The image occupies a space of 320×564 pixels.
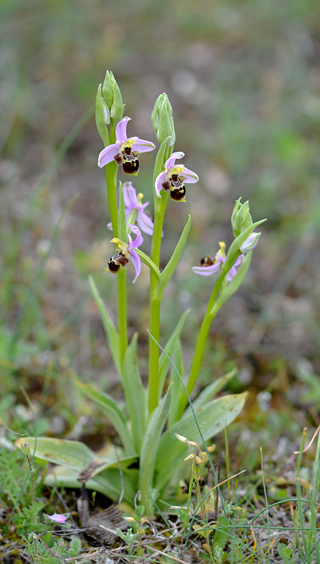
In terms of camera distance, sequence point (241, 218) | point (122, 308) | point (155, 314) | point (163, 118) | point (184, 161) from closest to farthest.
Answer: point (163, 118), point (241, 218), point (155, 314), point (122, 308), point (184, 161)

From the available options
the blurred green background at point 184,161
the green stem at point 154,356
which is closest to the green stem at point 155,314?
the green stem at point 154,356

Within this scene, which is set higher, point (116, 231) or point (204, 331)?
point (116, 231)

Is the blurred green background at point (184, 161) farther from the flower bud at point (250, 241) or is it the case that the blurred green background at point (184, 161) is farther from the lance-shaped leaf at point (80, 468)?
the flower bud at point (250, 241)

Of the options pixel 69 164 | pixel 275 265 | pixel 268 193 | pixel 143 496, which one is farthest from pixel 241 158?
pixel 143 496

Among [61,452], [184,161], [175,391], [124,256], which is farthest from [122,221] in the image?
[184,161]

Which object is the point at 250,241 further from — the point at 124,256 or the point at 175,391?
the point at 175,391

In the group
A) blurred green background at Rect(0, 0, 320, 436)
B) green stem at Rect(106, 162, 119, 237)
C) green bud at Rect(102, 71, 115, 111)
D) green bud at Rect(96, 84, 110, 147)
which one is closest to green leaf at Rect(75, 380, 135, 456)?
blurred green background at Rect(0, 0, 320, 436)

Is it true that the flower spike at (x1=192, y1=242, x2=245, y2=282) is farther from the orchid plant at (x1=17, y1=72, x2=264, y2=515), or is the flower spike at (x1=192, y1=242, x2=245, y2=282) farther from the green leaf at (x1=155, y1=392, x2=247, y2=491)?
the green leaf at (x1=155, y1=392, x2=247, y2=491)

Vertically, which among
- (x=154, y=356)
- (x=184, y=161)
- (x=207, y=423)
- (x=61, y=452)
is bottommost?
(x=61, y=452)
